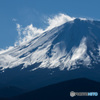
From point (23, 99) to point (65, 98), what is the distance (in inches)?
629

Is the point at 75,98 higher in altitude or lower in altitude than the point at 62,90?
lower

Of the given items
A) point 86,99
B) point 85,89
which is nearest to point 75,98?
point 86,99

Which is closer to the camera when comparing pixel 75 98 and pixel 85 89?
pixel 75 98

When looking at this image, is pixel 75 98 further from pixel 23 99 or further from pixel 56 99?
pixel 23 99

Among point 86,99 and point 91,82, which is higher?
point 91,82

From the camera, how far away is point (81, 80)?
136625mm

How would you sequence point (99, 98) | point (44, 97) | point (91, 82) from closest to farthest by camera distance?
point (99, 98)
point (44, 97)
point (91, 82)

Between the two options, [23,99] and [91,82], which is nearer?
[23,99]

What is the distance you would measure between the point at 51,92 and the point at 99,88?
15.9 metres

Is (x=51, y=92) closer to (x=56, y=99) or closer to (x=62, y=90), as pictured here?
(x=62, y=90)

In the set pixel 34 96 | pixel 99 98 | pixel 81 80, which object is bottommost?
pixel 99 98

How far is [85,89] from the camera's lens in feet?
413

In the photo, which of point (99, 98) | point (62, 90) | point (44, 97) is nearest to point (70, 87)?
point (62, 90)

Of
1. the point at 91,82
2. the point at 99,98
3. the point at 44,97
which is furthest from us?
the point at 91,82
